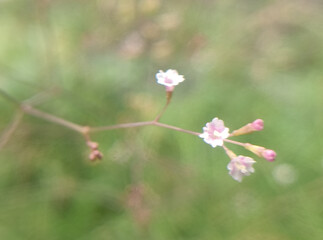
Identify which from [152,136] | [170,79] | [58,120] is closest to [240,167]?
[170,79]

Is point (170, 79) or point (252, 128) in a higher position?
point (170, 79)

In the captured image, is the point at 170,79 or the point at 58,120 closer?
the point at 170,79

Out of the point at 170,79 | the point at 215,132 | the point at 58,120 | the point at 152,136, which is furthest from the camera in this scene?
the point at 152,136

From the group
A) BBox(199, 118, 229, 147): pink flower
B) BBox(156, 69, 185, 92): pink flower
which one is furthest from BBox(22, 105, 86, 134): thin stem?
BBox(199, 118, 229, 147): pink flower

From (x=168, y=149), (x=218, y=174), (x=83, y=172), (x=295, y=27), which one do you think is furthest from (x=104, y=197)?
(x=295, y=27)

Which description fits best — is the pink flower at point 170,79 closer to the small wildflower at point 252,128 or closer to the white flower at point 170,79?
the white flower at point 170,79

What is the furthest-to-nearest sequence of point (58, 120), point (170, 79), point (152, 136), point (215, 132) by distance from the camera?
point (152, 136)
point (58, 120)
point (170, 79)
point (215, 132)

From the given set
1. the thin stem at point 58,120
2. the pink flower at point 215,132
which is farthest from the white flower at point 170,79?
the thin stem at point 58,120

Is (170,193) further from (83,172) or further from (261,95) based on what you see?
(261,95)

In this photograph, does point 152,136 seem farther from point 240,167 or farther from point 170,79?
point 240,167
